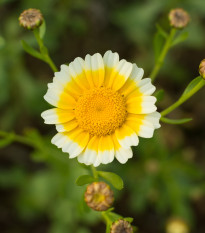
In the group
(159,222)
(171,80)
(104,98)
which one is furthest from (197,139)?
(104,98)

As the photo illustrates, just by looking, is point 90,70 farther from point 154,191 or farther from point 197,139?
point 197,139

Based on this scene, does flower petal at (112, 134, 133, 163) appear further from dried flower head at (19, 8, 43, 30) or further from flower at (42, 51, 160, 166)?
dried flower head at (19, 8, 43, 30)

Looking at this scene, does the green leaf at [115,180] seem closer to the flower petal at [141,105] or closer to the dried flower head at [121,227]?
the dried flower head at [121,227]

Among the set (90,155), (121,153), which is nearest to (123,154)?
(121,153)

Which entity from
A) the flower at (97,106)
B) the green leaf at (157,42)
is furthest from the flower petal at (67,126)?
the green leaf at (157,42)

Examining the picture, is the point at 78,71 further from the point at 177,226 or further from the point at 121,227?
the point at 177,226

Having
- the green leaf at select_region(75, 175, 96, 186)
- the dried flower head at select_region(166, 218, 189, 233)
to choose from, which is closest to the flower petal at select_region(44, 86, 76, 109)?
the green leaf at select_region(75, 175, 96, 186)
